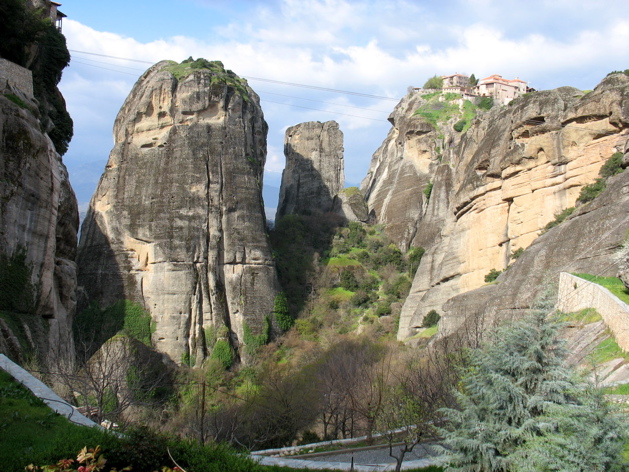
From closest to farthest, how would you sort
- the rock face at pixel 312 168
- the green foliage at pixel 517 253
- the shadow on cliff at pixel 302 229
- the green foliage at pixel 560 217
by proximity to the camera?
1. the green foliage at pixel 560 217
2. the green foliage at pixel 517 253
3. the shadow on cliff at pixel 302 229
4. the rock face at pixel 312 168

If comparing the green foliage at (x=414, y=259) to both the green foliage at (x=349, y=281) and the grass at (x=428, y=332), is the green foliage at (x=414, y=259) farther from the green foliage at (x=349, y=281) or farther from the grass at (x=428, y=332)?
the grass at (x=428, y=332)

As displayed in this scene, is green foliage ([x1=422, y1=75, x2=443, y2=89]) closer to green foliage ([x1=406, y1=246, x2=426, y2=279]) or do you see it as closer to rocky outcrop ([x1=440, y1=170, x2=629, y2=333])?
green foliage ([x1=406, y1=246, x2=426, y2=279])

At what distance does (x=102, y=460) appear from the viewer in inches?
287

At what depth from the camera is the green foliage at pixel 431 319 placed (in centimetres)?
3256

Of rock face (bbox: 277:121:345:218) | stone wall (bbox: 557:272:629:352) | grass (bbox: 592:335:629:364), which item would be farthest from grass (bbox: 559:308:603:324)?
rock face (bbox: 277:121:345:218)

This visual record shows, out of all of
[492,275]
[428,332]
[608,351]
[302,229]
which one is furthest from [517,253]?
[302,229]

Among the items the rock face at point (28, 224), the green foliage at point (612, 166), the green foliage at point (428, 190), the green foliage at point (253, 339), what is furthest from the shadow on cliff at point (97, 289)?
the green foliage at point (612, 166)

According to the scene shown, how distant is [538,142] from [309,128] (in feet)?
128

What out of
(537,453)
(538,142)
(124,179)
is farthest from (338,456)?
(124,179)

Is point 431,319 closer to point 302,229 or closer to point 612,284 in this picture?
point 612,284

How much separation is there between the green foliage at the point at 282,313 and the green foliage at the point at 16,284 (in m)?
19.8

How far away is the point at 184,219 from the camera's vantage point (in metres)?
39.5

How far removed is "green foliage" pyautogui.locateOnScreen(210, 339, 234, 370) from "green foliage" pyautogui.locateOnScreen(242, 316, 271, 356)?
143 centimetres

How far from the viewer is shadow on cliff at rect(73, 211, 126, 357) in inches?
1417
